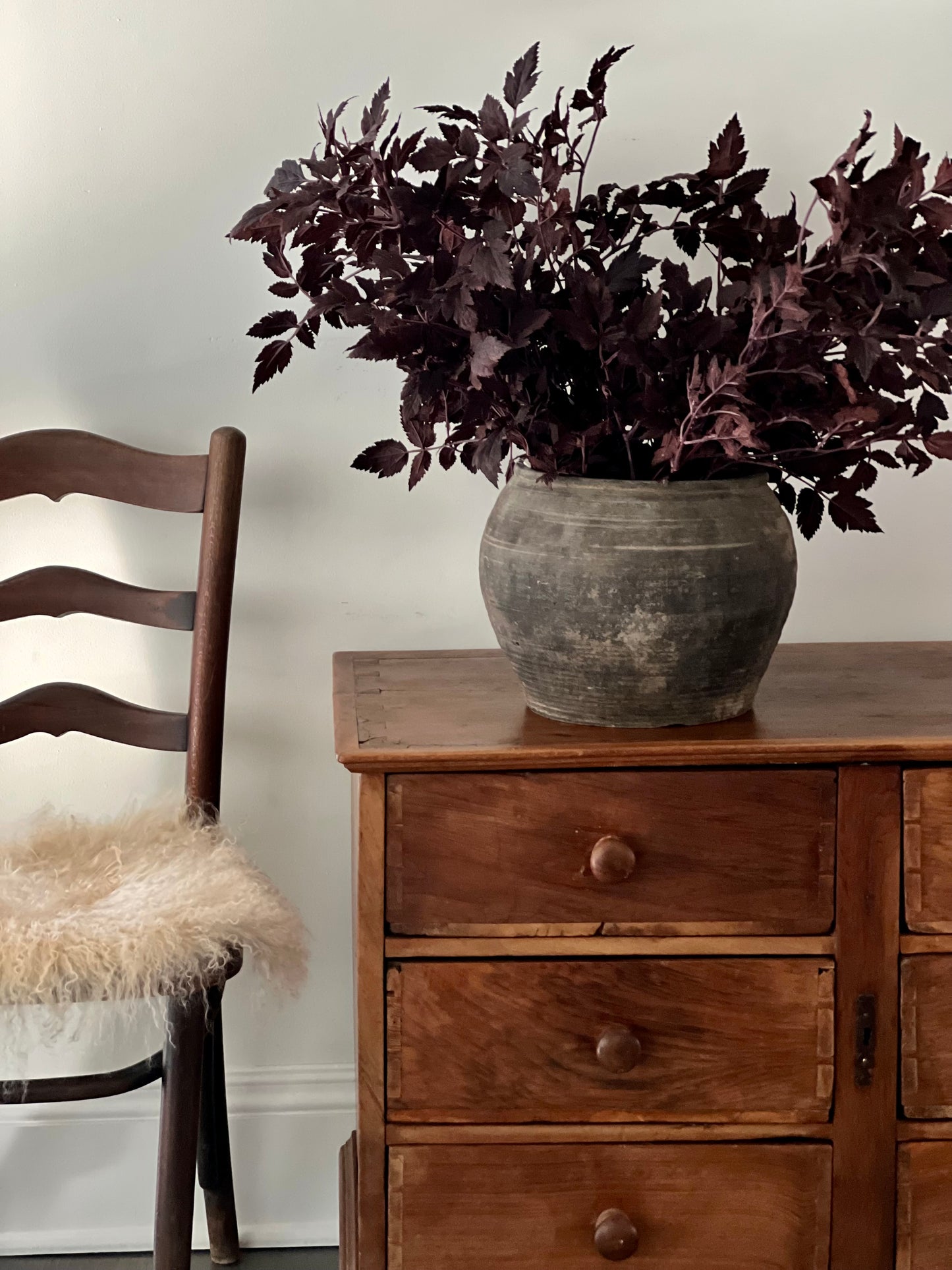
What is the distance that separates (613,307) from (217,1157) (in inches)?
41.7

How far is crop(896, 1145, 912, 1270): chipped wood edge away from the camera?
111 centimetres

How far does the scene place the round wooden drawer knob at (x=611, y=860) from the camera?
1.05 metres

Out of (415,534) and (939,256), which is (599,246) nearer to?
(939,256)

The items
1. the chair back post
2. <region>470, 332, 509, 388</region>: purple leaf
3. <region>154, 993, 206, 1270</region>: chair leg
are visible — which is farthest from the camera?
the chair back post

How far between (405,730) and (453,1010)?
0.79ft

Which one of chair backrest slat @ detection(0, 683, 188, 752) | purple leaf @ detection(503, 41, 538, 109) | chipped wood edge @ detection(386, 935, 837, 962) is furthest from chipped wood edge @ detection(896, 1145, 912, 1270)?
purple leaf @ detection(503, 41, 538, 109)

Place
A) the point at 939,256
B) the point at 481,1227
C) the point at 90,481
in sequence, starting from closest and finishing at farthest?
the point at 939,256
the point at 481,1227
the point at 90,481

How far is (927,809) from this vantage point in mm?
1082

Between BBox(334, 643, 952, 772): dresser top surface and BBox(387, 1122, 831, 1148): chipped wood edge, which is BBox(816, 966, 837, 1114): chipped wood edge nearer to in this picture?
BBox(387, 1122, 831, 1148): chipped wood edge

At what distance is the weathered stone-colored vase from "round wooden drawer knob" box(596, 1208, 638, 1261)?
0.42m

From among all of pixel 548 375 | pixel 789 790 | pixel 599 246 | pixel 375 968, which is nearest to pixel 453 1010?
pixel 375 968

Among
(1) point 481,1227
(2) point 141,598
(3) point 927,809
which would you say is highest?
(2) point 141,598

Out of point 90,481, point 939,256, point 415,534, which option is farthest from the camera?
point 415,534

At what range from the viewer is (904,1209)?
1116 mm
